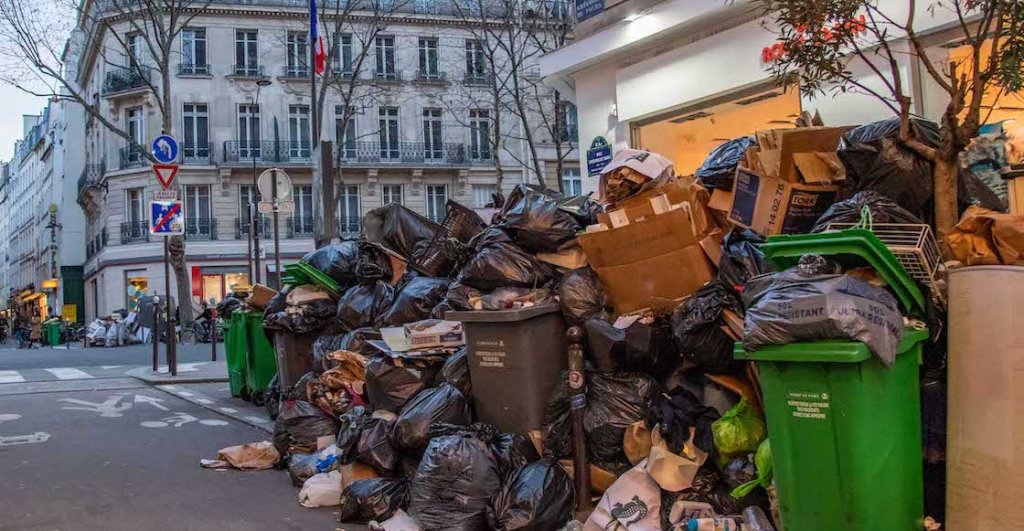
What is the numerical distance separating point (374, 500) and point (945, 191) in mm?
3346

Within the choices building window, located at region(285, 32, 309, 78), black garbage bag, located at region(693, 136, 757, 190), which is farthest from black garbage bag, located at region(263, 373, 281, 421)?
building window, located at region(285, 32, 309, 78)

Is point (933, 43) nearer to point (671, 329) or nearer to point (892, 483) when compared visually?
point (671, 329)

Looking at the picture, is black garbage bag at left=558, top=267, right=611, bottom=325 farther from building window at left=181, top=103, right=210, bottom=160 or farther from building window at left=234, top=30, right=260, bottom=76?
building window at left=234, top=30, right=260, bottom=76

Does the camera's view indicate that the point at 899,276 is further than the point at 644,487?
No

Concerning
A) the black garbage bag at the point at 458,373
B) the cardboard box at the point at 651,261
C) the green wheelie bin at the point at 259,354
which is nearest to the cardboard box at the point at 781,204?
the cardboard box at the point at 651,261

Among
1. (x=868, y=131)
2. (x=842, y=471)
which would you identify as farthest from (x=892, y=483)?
(x=868, y=131)

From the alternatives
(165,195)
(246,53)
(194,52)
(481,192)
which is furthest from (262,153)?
(165,195)

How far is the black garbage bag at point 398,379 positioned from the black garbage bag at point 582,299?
1116mm

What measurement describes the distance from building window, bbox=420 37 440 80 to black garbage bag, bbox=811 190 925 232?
33.2 m

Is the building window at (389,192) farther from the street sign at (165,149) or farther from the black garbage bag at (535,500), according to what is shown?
the black garbage bag at (535,500)

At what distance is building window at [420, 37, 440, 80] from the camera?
36.1 metres

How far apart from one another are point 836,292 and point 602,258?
206 cm

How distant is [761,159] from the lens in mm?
5027

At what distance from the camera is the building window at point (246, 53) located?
35125mm
